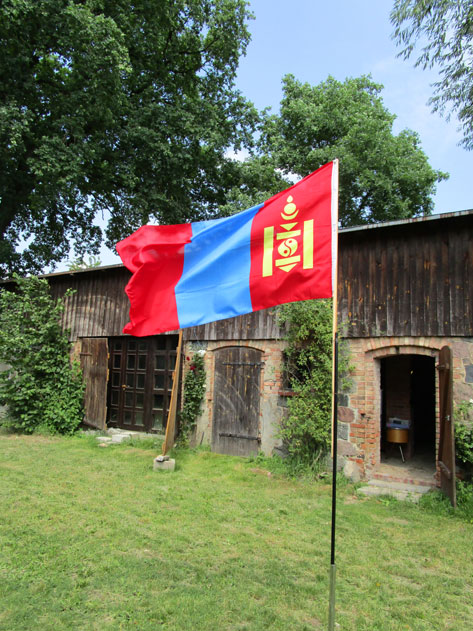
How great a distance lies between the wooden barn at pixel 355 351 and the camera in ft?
21.7

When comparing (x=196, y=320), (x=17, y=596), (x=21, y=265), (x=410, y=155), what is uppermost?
(x=410, y=155)

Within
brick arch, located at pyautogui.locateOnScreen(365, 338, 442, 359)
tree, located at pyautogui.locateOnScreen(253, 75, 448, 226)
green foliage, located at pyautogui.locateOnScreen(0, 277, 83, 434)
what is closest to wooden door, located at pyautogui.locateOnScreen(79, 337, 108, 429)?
green foliage, located at pyautogui.locateOnScreen(0, 277, 83, 434)

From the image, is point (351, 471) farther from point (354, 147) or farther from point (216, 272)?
point (354, 147)

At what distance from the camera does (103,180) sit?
16.1 metres

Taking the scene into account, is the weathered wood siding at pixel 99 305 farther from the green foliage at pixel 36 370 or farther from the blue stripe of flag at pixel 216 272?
the blue stripe of flag at pixel 216 272

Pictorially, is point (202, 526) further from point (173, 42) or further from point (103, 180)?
point (173, 42)

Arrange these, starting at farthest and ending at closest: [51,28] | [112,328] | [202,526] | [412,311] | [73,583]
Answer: [51,28], [112,328], [412,311], [202,526], [73,583]

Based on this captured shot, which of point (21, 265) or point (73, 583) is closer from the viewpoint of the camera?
point (73, 583)

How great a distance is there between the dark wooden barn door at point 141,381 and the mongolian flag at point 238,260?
222 inches

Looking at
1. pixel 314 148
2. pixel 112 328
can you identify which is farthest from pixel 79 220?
pixel 314 148

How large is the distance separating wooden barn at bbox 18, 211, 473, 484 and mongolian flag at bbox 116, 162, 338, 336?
340 centimetres

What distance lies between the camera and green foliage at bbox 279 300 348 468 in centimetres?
727

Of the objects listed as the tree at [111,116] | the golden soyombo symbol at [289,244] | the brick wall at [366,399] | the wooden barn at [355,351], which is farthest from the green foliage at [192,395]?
the tree at [111,116]

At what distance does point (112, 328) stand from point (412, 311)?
7.49m
